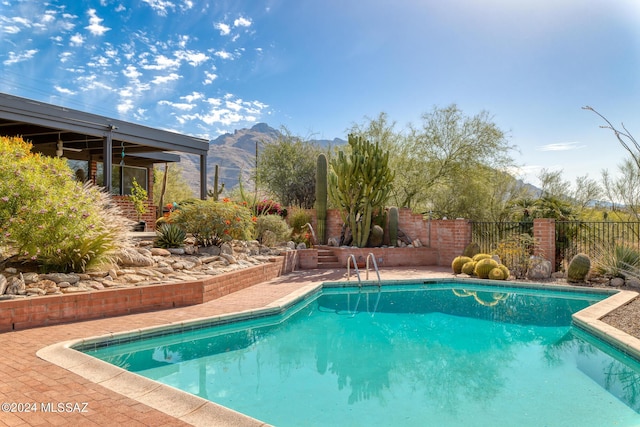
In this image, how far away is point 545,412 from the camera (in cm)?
369

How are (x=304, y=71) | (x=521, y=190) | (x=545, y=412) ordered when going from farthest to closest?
1. (x=521, y=190)
2. (x=304, y=71)
3. (x=545, y=412)

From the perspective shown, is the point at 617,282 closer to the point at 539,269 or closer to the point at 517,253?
the point at 539,269

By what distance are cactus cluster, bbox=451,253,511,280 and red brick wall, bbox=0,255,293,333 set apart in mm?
6126

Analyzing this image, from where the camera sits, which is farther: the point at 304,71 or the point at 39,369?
the point at 304,71

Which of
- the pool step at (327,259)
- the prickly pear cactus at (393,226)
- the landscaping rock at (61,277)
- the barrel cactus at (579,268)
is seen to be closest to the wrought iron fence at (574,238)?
the barrel cactus at (579,268)

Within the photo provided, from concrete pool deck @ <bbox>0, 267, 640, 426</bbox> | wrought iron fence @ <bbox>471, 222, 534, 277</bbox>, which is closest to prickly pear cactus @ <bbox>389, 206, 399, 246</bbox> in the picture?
wrought iron fence @ <bbox>471, 222, 534, 277</bbox>

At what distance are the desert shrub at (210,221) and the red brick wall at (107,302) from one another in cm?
173

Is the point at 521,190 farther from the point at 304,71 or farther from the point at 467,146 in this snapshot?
the point at 304,71

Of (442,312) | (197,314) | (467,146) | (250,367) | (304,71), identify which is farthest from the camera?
(304,71)

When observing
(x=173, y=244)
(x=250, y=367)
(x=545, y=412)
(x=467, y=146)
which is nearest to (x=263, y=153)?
(x=467, y=146)

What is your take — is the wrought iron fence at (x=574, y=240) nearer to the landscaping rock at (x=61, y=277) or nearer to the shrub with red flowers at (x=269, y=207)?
the shrub with red flowers at (x=269, y=207)

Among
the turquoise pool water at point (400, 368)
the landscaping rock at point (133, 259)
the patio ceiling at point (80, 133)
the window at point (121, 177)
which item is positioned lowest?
the turquoise pool water at point (400, 368)

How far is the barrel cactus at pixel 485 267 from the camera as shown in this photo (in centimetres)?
1036

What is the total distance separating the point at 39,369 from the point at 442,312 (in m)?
6.24
